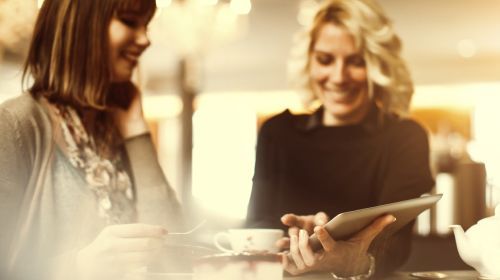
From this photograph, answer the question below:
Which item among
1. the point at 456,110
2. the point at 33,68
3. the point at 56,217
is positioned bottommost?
the point at 56,217

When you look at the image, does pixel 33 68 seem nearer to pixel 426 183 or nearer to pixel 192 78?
pixel 192 78

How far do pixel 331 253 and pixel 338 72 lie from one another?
44 cm

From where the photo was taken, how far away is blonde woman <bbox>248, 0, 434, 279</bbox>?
150 centimetres

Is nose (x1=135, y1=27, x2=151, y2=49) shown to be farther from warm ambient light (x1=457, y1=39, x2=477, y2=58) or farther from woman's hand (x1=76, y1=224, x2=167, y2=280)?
warm ambient light (x1=457, y1=39, x2=477, y2=58)

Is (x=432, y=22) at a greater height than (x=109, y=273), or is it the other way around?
(x=432, y=22)

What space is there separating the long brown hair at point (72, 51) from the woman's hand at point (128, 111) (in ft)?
0.17

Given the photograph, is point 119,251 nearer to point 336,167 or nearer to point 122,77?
point 122,77

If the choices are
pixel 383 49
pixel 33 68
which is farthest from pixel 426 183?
pixel 33 68

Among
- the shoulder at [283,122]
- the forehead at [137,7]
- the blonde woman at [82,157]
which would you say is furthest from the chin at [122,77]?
the shoulder at [283,122]

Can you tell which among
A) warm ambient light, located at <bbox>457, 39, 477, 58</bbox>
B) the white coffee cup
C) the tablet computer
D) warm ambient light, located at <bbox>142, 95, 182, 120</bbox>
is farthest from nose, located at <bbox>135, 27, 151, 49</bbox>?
warm ambient light, located at <bbox>457, 39, 477, 58</bbox>

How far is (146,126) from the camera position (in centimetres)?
155

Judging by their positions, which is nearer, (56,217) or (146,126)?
(56,217)

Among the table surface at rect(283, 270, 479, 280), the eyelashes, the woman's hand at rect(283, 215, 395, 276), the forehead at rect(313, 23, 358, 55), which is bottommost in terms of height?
the table surface at rect(283, 270, 479, 280)

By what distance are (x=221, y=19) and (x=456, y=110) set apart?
61 centimetres
